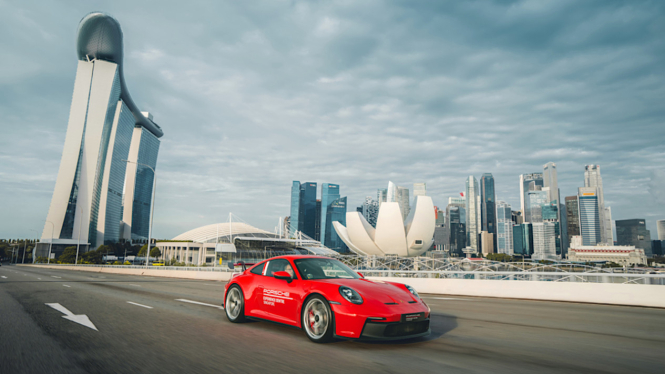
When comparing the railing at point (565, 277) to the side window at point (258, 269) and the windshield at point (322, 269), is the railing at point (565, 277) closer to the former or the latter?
the windshield at point (322, 269)

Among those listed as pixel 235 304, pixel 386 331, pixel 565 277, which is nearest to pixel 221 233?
pixel 565 277

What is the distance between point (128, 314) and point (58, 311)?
1722mm

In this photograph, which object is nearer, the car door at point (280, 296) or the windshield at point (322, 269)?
the car door at point (280, 296)

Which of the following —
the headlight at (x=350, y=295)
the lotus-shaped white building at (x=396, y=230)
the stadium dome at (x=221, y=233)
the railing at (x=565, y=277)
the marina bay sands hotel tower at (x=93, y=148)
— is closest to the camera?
the headlight at (x=350, y=295)

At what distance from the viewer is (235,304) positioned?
7.32 meters

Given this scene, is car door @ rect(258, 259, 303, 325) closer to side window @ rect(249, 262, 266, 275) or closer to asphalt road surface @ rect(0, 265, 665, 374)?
side window @ rect(249, 262, 266, 275)

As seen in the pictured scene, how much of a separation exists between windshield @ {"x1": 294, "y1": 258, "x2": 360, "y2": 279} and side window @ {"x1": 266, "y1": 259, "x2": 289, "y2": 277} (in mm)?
306

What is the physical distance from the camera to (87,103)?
448ft

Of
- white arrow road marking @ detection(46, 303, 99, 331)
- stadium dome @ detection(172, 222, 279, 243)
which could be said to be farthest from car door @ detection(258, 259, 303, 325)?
stadium dome @ detection(172, 222, 279, 243)

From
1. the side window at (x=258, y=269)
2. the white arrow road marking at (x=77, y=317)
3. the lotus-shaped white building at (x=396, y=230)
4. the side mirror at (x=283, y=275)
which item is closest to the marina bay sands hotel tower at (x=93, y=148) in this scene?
the lotus-shaped white building at (x=396, y=230)

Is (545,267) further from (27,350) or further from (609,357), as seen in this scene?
(27,350)

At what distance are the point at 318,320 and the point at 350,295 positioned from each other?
65 cm

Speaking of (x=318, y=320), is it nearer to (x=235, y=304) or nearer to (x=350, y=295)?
(x=350, y=295)

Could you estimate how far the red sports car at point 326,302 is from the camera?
5066 mm
